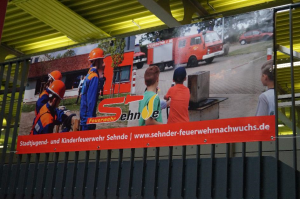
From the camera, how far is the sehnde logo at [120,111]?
584cm

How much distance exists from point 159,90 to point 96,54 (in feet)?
4.47

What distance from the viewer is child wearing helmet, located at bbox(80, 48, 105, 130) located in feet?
21.1

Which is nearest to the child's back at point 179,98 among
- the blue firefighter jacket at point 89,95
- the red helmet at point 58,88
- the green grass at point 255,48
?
the green grass at point 255,48

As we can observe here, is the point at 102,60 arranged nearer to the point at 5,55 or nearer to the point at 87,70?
the point at 87,70

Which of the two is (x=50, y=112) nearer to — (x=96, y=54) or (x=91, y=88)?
(x=91, y=88)

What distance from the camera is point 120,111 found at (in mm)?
6137

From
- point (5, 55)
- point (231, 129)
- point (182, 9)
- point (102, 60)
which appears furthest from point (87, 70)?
point (5, 55)

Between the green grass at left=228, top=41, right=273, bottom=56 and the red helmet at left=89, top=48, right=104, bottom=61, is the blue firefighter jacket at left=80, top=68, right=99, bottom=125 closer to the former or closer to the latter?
the red helmet at left=89, top=48, right=104, bottom=61

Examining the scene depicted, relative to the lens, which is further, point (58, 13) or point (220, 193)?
point (58, 13)

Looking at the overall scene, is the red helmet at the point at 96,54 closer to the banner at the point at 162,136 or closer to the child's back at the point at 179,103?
the banner at the point at 162,136

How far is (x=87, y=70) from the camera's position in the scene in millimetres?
6688

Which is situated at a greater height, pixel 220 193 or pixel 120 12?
pixel 120 12

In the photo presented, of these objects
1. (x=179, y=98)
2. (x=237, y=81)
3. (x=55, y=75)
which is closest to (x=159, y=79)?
(x=179, y=98)

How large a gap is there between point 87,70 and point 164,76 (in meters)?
1.48
